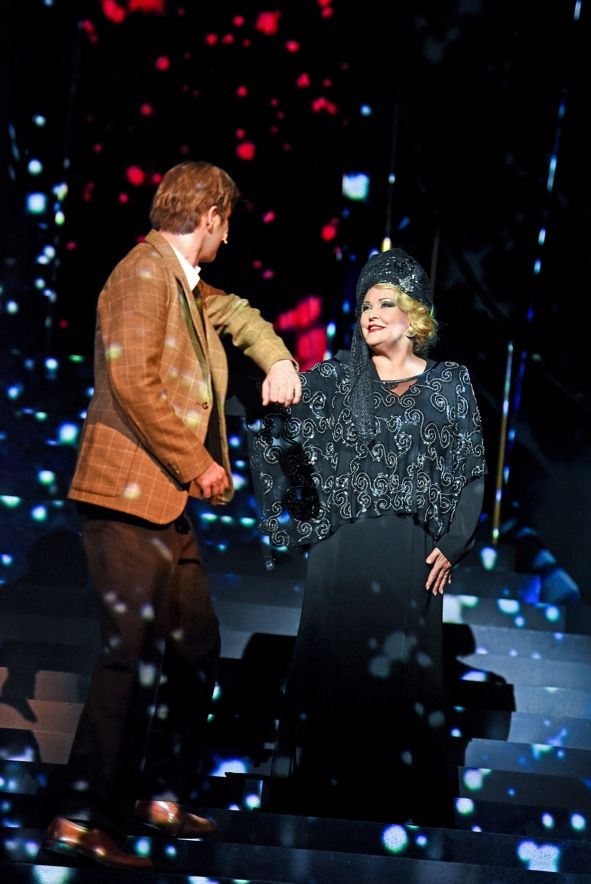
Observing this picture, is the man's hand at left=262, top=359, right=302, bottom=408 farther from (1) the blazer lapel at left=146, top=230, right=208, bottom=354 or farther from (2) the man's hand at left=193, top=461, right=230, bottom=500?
(2) the man's hand at left=193, top=461, right=230, bottom=500

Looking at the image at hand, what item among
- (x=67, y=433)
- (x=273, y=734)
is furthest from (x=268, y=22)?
(x=273, y=734)

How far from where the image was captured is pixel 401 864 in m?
2.60

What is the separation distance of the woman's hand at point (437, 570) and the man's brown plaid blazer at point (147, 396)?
2.16 feet

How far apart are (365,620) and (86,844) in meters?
0.97

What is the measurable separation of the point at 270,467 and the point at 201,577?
21.3 inches

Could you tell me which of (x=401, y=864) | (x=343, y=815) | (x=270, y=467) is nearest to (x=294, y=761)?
(x=343, y=815)

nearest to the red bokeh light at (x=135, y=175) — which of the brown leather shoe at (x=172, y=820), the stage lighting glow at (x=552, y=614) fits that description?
the stage lighting glow at (x=552, y=614)

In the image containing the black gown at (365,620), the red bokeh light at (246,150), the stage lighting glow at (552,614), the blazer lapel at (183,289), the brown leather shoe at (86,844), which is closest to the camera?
the brown leather shoe at (86,844)

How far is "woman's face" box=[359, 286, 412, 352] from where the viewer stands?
312cm

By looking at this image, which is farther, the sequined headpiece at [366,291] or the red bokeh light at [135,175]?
the red bokeh light at [135,175]

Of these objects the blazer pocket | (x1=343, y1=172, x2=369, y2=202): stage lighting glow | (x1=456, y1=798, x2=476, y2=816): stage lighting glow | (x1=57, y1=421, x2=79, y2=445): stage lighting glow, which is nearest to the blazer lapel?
the blazer pocket

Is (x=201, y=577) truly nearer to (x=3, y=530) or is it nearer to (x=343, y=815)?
(x=343, y=815)

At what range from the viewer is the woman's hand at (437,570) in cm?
301

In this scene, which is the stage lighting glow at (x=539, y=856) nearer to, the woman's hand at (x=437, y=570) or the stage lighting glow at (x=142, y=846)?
the woman's hand at (x=437, y=570)
